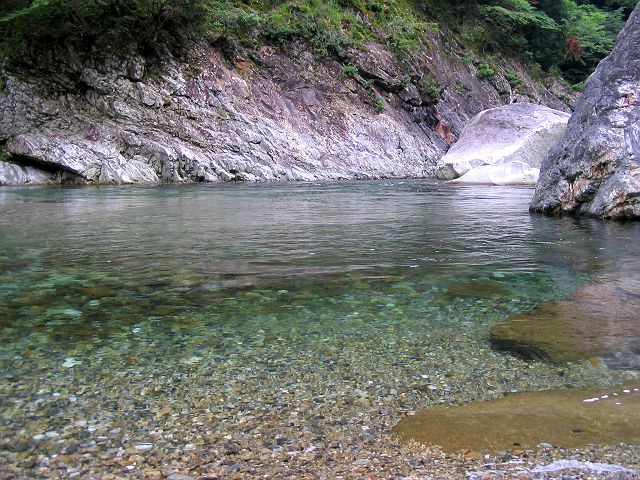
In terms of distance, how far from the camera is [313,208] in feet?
30.3

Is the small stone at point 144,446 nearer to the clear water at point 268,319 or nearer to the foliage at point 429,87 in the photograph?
the clear water at point 268,319

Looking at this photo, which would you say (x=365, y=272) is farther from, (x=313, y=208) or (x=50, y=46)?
(x=50, y=46)

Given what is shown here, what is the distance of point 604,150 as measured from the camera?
22.9ft

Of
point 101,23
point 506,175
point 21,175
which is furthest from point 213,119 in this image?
point 506,175

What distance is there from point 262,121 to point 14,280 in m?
16.5

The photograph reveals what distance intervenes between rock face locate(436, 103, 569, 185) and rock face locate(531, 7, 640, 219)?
27.1 feet

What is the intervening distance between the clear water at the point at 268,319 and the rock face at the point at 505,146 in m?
9.96

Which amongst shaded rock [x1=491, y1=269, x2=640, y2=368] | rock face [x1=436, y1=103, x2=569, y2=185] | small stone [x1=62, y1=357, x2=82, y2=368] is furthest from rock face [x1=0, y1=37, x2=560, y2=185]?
shaded rock [x1=491, y1=269, x2=640, y2=368]

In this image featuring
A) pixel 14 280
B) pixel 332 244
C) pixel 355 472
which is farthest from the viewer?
pixel 332 244

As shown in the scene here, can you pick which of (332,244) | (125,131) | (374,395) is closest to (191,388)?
(374,395)

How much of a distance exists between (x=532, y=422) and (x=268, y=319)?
1.49 m

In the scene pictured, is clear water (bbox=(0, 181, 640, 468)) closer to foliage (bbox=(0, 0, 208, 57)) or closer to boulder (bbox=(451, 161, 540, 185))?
boulder (bbox=(451, 161, 540, 185))

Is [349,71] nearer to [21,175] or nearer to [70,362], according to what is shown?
[21,175]

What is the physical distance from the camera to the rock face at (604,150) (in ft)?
22.4
